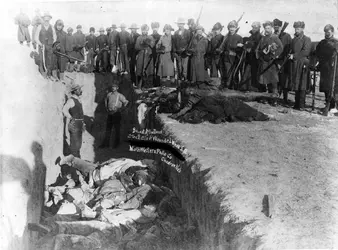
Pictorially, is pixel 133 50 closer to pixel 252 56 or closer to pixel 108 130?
pixel 108 130

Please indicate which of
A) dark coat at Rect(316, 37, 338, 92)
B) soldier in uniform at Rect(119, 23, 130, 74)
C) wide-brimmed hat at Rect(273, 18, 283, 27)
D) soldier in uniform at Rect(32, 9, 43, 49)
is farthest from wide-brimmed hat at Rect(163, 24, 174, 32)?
dark coat at Rect(316, 37, 338, 92)

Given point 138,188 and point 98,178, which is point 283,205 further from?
point 98,178

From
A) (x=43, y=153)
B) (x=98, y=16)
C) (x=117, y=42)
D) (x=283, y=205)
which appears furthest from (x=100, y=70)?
(x=283, y=205)

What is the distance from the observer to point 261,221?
13.4 ft

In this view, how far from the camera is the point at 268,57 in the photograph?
8.91 m

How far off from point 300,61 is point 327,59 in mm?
654

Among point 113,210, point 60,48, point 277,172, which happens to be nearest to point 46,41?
point 60,48

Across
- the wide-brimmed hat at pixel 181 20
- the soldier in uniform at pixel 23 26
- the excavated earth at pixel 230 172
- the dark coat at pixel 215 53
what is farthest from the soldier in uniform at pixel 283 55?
the soldier in uniform at pixel 23 26

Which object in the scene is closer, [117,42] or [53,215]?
[53,215]

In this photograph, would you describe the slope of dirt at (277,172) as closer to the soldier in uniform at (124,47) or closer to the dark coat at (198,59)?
the dark coat at (198,59)

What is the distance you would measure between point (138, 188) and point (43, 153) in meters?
2.12

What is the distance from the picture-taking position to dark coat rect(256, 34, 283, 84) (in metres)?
8.78

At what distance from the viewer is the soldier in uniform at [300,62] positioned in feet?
27.2

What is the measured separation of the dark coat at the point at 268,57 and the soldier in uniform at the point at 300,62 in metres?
0.37
